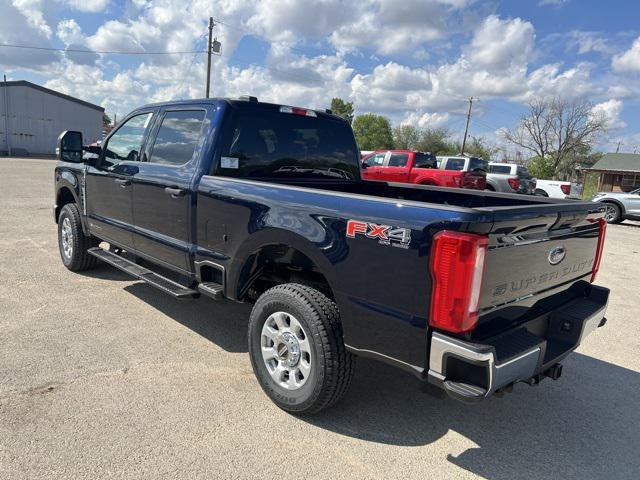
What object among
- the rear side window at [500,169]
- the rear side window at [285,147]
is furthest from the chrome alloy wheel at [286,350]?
the rear side window at [500,169]

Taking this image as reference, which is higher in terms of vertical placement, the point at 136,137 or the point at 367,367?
the point at 136,137

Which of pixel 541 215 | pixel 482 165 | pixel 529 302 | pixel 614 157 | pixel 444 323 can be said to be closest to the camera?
pixel 444 323

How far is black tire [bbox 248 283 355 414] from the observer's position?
285 cm

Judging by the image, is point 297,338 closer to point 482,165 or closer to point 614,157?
point 482,165

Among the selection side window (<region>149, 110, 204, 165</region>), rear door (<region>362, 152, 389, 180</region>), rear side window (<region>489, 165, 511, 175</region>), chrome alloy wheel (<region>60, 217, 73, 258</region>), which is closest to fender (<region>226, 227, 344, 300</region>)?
side window (<region>149, 110, 204, 165</region>)

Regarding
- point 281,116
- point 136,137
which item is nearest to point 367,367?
point 281,116

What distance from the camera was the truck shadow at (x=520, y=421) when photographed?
277 centimetres

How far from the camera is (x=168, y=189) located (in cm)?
398

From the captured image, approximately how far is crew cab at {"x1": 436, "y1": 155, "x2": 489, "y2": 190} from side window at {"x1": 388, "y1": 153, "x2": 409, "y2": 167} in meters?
1.90

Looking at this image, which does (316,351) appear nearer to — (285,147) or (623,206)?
(285,147)

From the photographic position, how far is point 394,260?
97.4 inches

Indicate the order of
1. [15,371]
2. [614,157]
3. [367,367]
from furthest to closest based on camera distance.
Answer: [614,157] → [367,367] → [15,371]

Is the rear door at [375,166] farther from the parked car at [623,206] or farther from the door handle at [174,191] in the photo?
the door handle at [174,191]

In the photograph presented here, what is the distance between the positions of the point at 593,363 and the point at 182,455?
3483 millimetres
